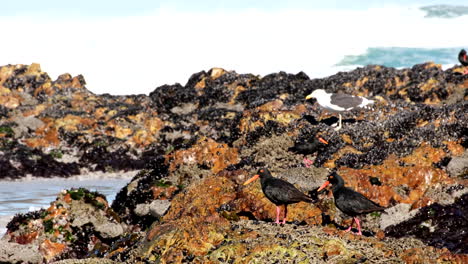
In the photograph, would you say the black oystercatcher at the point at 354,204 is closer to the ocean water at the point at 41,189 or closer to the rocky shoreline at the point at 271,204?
the rocky shoreline at the point at 271,204

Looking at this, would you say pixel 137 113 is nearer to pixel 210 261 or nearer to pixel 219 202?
pixel 219 202

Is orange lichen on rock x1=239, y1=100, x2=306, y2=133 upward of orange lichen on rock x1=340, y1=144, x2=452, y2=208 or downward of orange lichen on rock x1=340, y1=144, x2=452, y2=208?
upward

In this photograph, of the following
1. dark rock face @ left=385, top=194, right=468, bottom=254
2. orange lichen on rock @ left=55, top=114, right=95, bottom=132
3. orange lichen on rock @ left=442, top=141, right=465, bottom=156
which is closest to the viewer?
dark rock face @ left=385, top=194, right=468, bottom=254

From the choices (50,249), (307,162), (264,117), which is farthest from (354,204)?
(264,117)

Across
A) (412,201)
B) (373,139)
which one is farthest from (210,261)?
(373,139)

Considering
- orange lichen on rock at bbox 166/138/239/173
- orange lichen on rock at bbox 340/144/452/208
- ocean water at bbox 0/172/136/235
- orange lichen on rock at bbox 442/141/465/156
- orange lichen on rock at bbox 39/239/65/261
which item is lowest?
ocean water at bbox 0/172/136/235

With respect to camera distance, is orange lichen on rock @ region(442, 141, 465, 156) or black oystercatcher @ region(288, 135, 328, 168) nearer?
orange lichen on rock @ region(442, 141, 465, 156)

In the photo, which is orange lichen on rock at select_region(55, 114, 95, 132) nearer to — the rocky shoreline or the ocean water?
the rocky shoreline

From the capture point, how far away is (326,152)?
562 inches

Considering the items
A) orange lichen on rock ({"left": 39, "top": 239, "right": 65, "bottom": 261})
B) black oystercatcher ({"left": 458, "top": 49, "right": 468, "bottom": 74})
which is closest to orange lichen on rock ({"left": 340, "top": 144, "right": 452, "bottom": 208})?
orange lichen on rock ({"left": 39, "top": 239, "right": 65, "bottom": 261})

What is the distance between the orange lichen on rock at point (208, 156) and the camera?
15.3m

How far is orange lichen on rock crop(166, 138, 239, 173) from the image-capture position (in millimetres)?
15336

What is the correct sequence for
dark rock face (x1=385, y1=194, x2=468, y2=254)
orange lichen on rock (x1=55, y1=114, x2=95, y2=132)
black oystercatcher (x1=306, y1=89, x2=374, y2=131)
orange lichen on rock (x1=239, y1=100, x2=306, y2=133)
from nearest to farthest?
dark rock face (x1=385, y1=194, x2=468, y2=254), orange lichen on rock (x1=239, y1=100, x2=306, y2=133), black oystercatcher (x1=306, y1=89, x2=374, y2=131), orange lichen on rock (x1=55, y1=114, x2=95, y2=132)

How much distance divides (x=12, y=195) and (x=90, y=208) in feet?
32.9
